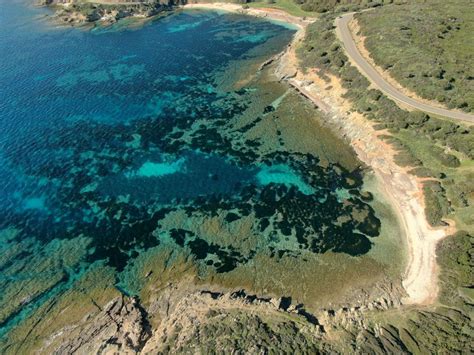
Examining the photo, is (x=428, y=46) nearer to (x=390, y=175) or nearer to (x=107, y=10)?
(x=390, y=175)

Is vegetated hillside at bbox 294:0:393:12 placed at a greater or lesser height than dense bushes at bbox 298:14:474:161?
greater

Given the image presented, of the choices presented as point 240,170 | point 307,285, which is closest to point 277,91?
point 240,170

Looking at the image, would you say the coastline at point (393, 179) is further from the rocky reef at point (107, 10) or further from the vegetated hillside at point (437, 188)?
the rocky reef at point (107, 10)

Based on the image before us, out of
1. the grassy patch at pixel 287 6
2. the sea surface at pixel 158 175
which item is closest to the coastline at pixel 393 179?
the sea surface at pixel 158 175

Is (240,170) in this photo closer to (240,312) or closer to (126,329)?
(240,312)

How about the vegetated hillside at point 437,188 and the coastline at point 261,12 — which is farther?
the coastline at point 261,12

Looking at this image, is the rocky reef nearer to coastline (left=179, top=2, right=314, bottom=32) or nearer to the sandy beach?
coastline (left=179, top=2, right=314, bottom=32)

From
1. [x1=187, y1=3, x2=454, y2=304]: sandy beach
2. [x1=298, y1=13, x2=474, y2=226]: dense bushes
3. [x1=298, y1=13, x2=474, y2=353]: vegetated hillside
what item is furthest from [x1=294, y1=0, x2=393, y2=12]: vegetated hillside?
[x1=298, y1=13, x2=474, y2=226]: dense bushes
